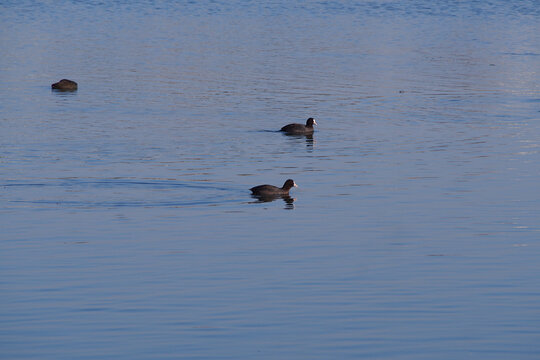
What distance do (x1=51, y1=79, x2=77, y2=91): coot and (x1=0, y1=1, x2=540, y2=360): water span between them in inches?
21.6

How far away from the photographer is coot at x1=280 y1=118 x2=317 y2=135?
33906 mm

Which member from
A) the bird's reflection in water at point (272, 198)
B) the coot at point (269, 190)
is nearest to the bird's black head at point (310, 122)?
the coot at point (269, 190)

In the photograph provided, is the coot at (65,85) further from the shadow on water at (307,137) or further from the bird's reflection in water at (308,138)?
the bird's reflection in water at (308,138)

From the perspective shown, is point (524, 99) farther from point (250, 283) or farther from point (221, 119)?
point (250, 283)

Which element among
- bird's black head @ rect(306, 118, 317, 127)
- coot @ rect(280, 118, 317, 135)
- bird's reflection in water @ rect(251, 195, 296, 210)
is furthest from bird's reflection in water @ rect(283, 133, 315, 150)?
bird's reflection in water @ rect(251, 195, 296, 210)

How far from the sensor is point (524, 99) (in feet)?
140

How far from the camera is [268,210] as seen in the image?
2344 cm

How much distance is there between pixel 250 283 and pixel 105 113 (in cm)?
2180

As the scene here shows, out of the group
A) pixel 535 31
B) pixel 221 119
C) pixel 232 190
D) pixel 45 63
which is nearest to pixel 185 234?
pixel 232 190

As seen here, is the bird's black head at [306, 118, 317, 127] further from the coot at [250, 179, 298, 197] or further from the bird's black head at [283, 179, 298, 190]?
the coot at [250, 179, 298, 197]

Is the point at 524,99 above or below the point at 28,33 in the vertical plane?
below

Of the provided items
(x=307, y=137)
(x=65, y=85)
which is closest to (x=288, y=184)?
(x=307, y=137)

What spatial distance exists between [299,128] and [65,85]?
12958 millimetres

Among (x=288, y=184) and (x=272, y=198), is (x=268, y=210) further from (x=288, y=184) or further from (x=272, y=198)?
(x=288, y=184)
